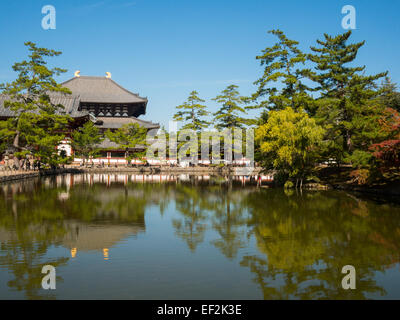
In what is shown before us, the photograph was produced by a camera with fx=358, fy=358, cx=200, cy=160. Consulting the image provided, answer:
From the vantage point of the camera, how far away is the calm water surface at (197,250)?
6701mm

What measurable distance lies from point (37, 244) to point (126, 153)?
42074mm

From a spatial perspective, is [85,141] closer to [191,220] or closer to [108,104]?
[108,104]

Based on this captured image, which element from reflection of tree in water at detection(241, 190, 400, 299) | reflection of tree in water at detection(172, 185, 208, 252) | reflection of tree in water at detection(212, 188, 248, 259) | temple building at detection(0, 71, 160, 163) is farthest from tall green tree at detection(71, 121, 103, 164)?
reflection of tree in water at detection(241, 190, 400, 299)

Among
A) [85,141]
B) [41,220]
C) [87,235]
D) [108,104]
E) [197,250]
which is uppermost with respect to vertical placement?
[108,104]

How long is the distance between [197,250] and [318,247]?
3.28m

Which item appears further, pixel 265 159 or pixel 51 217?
pixel 265 159

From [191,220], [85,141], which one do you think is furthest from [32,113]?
[191,220]

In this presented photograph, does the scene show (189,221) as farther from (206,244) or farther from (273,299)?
(273,299)

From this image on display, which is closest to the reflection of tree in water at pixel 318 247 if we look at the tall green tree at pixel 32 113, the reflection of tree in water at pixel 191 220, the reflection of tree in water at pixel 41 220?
the reflection of tree in water at pixel 191 220

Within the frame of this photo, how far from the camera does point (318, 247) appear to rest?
31.8 feet

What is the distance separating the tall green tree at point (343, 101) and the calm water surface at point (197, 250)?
364 inches

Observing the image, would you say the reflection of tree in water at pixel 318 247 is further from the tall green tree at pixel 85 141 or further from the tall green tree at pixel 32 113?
the tall green tree at pixel 85 141
